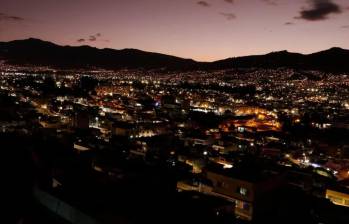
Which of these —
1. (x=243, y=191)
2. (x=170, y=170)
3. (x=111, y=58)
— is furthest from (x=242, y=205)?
(x=111, y=58)

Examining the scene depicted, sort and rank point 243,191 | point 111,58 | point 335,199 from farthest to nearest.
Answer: point 111,58
point 335,199
point 243,191

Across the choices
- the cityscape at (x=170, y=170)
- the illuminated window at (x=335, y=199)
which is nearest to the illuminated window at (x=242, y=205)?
the cityscape at (x=170, y=170)

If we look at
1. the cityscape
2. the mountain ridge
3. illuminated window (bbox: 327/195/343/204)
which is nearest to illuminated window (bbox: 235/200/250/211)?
the cityscape

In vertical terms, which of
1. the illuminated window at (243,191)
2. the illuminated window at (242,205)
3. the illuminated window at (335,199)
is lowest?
the illuminated window at (335,199)

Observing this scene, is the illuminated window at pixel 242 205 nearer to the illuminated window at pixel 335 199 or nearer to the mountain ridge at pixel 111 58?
the illuminated window at pixel 335 199

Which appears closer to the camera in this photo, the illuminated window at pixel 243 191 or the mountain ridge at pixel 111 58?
the illuminated window at pixel 243 191

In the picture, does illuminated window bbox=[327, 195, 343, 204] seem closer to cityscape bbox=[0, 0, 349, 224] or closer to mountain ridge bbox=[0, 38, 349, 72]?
cityscape bbox=[0, 0, 349, 224]

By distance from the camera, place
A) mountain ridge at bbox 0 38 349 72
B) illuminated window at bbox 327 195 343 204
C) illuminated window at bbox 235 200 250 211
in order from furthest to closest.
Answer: mountain ridge at bbox 0 38 349 72, illuminated window at bbox 327 195 343 204, illuminated window at bbox 235 200 250 211

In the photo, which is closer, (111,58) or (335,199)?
(335,199)

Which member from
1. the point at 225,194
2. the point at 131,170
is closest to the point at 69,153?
the point at 131,170

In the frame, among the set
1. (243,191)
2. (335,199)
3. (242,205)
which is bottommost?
(335,199)

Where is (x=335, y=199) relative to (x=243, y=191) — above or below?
below

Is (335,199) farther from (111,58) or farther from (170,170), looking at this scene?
(111,58)
